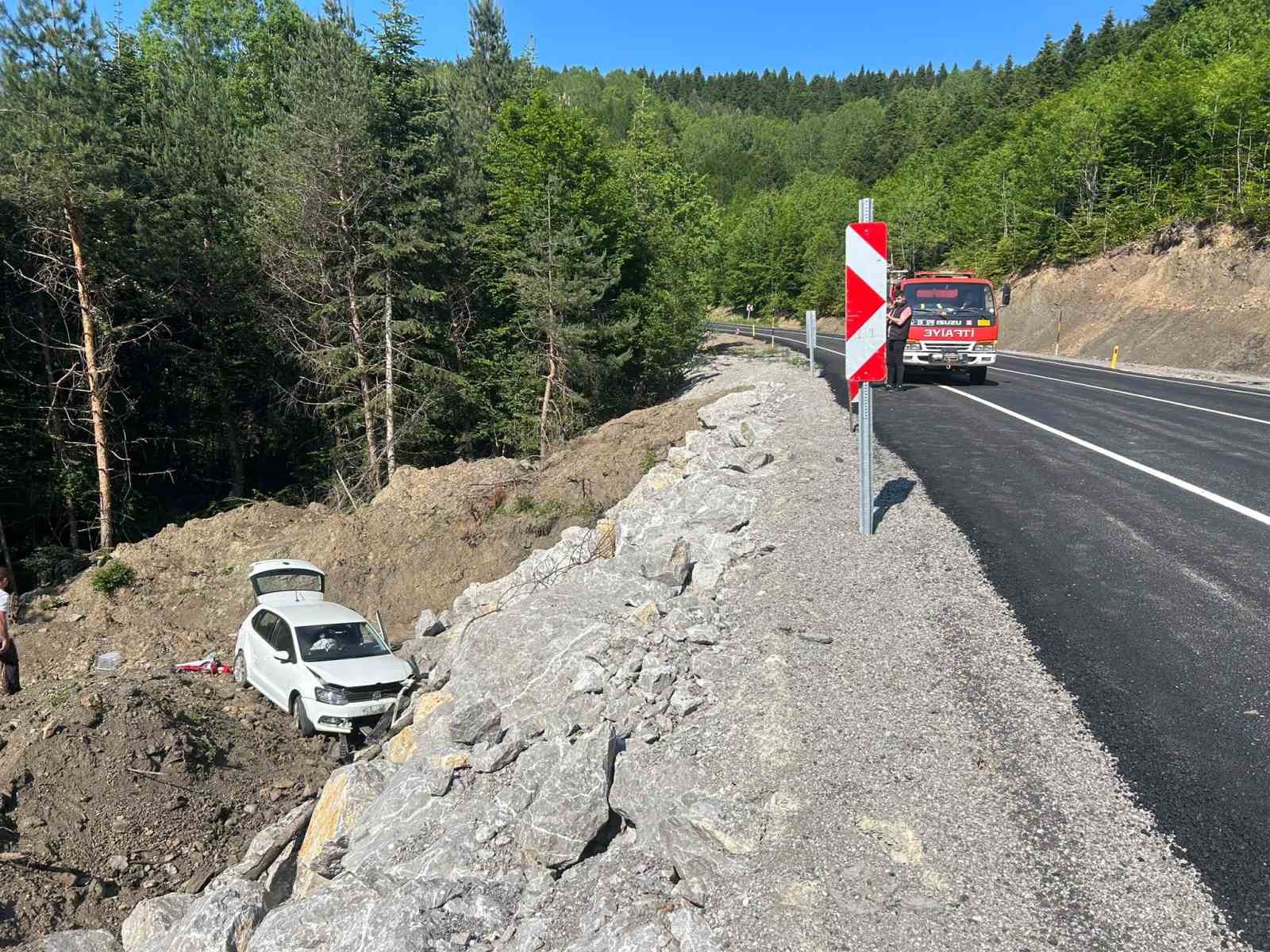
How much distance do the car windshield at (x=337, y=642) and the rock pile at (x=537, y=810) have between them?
291 centimetres

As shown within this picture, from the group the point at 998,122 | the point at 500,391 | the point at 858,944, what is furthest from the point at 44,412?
the point at 998,122

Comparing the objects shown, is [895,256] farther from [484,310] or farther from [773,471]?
[773,471]

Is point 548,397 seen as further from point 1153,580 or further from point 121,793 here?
point 1153,580

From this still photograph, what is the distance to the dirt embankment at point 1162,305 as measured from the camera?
30500mm

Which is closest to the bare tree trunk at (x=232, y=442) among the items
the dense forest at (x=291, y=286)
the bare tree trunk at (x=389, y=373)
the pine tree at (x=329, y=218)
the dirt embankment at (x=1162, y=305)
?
the dense forest at (x=291, y=286)

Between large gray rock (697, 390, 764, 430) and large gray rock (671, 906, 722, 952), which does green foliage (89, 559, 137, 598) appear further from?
large gray rock (671, 906, 722, 952)

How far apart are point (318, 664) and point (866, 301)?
885 centimetres

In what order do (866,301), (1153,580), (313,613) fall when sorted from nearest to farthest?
(1153,580) < (866,301) < (313,613)

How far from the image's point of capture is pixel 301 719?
11.2 meters

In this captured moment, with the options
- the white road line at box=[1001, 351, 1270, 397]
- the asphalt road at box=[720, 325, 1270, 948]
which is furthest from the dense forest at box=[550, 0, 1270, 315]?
the asphalt road at box=[720, 325, 1270, 948]

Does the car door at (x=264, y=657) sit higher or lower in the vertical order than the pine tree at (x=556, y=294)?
lower

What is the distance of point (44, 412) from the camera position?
76.9 ft

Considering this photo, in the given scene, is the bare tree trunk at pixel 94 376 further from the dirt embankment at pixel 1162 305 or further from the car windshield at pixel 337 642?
the dirt embankment at pixel 1162 305

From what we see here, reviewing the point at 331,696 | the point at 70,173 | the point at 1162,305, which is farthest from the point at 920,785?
the point at 1162,305
